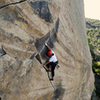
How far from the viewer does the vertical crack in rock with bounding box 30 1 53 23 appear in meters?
5.29

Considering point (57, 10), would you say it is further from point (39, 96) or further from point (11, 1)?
point (39, 96)

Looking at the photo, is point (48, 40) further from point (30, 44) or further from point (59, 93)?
point (59, 93)

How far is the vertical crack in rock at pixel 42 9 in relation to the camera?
17.4 ft

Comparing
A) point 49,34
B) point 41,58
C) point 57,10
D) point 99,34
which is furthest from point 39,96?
point 99,34

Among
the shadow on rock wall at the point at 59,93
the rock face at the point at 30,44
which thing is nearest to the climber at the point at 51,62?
the rock face at the point at 30,44

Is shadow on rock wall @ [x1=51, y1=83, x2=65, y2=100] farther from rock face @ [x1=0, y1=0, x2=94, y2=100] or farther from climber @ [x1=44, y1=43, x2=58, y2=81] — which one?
climber @ [x1=44, y1=43, x2=58, y2=81]

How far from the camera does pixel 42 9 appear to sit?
554 centimetres

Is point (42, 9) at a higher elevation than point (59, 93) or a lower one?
higher

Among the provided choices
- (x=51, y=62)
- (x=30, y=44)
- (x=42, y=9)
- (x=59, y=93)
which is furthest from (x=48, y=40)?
(x=59, y=93)

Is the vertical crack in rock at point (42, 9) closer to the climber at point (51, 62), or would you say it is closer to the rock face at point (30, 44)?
the rock face at point (30, 44)

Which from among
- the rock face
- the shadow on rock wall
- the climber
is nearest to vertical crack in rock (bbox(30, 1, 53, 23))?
the rock face

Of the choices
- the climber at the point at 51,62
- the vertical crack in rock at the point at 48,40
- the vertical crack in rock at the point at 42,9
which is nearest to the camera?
the vertical crack in rock at the point at 42,9

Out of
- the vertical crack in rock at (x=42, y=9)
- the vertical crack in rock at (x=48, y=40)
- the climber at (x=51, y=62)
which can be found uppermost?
the vertical crack in rock at (x=42, y=9)

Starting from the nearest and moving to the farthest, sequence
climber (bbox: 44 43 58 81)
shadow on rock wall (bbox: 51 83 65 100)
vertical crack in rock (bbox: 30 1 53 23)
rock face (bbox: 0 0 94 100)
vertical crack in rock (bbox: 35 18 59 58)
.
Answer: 1. rock face (bbox: 0 0 94 100)
2. vertical crack in rock (bbox: 30 1 53 23)
3. vertical crack in rock (bbox: 35 18 59 58)
4. climber (bbox: 44 43 58 81)
5. shadow on rock wall (bbox: 51 83 65 100)
